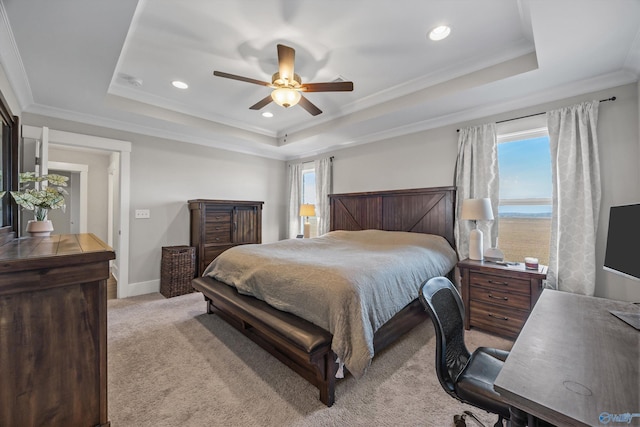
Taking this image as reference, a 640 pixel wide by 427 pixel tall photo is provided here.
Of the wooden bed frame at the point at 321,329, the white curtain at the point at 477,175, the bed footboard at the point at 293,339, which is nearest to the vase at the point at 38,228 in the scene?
the wooden bed frame at the point at 321,329

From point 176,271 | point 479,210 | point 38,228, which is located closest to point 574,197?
point 479,210

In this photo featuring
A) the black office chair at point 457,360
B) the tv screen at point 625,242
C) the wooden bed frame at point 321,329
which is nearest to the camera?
the black office chair at point 457,360

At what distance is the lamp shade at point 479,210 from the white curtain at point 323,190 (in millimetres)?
2574

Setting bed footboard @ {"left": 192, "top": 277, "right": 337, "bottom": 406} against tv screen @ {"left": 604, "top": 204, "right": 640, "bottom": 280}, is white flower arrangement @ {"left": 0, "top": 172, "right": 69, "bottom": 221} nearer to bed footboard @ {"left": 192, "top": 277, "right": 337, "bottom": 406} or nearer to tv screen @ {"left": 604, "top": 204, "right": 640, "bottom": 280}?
bed footboard @ {"left": 192, "top": 277, "right": 337, "bottom": 406}

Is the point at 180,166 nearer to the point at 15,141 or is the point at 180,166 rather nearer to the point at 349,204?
the point at 15,141

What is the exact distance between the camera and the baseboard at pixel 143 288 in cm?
382

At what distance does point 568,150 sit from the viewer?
2592 mm

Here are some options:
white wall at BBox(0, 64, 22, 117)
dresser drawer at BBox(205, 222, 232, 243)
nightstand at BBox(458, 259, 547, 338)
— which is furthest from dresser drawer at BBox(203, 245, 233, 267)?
nightstand at BBox(458, 259, 547, 338)

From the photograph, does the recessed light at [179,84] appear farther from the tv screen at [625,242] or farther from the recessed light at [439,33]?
the tv screen at [625,242]

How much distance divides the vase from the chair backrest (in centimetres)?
288

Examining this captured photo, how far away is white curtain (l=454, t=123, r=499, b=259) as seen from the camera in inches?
122

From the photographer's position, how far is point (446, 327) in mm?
1375

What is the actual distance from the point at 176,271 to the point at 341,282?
10.0 feet

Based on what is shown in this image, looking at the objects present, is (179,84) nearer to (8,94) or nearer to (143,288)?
(8,94)
